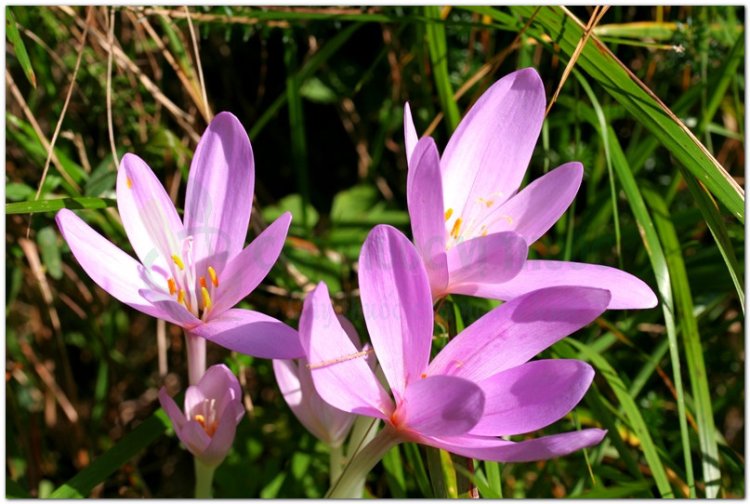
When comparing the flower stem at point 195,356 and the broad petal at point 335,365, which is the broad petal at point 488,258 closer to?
the broad petal at point 335,365

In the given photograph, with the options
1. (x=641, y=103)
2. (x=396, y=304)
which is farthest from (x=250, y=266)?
(x=641, y=103)

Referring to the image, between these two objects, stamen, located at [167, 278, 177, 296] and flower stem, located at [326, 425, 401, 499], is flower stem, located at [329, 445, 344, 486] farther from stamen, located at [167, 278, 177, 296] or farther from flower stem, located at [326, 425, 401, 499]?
stamen, located at [167, 278, 177, 296]

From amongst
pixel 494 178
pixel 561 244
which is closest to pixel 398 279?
pixel 494 178

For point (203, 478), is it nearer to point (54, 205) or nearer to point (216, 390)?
point (216, 390)

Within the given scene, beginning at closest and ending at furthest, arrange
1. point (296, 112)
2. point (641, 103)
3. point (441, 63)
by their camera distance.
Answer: point (641, 103)
point (441, 63)
point (296, 112)

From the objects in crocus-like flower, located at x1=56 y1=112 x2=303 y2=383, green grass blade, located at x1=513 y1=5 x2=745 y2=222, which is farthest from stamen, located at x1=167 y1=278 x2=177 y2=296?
green grass blade, located at x1=513 y1=5 x2=745 y2=222

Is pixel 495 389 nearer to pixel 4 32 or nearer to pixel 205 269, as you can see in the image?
pixel 205 269
